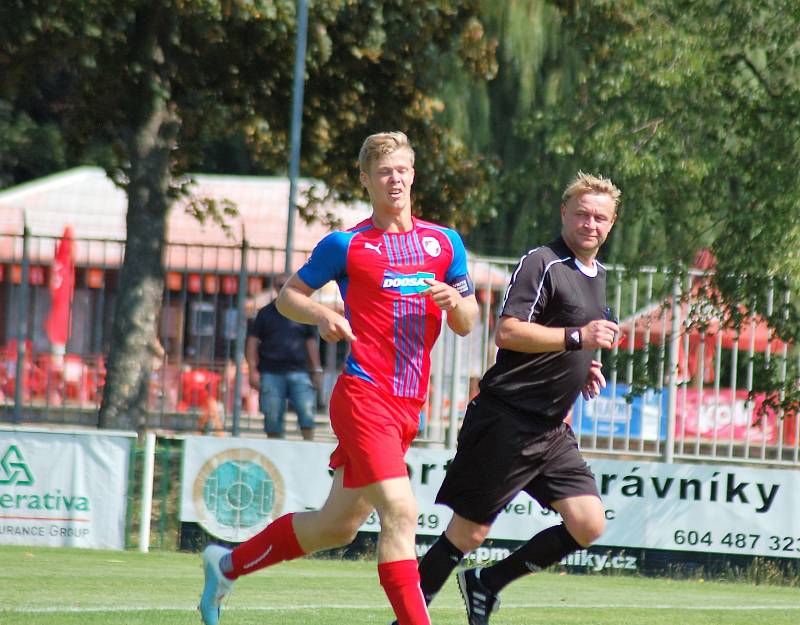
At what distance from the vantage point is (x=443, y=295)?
5.42m

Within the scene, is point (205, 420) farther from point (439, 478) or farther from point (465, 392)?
point (439, 478)

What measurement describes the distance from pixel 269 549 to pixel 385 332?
111 centimetres

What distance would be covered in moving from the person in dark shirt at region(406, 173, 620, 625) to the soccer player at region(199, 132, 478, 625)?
523mm

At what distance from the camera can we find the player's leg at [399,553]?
5.35m

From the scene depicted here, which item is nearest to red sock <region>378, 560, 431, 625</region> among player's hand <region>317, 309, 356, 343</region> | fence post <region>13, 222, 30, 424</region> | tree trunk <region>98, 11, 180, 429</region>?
player's hand <region>317, 309, 356, 343</region>

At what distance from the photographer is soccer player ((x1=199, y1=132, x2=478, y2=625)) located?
213 inches

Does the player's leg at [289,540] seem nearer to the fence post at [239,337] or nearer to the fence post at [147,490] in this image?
the fence post at [147,490]

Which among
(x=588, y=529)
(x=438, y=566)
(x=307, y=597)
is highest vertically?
(x=588, y=529)

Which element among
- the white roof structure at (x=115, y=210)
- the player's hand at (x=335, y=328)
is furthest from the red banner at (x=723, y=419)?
the white roof structure at (x=115, y=210)

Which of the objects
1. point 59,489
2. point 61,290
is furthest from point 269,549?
point 61,290

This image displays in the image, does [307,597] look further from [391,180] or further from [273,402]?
[273,402]

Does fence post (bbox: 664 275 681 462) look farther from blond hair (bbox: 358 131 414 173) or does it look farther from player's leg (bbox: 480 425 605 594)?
blond hair (bbox: 358 131 414 173)

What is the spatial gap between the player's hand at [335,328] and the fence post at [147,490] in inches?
210

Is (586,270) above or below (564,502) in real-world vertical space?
above
